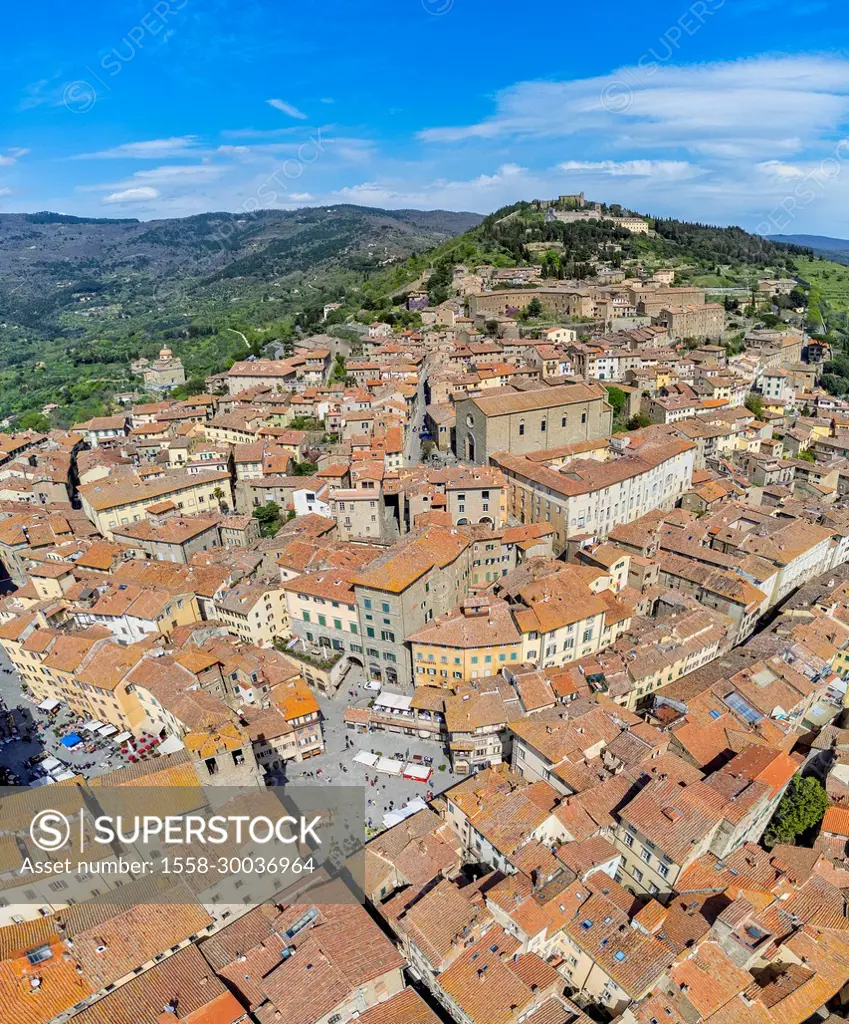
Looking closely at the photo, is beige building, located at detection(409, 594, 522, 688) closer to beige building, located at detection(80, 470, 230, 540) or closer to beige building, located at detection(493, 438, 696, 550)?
beige building, located at detection(493, 438, 696, 550)

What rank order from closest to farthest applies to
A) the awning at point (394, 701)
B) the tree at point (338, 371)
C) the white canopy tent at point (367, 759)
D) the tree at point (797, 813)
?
the tree at point (797, 813), the white canopy tent at point (367, 759), the awning at point (394, 701), the tree at point (338, 371)

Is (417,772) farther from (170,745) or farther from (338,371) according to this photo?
(338,371)

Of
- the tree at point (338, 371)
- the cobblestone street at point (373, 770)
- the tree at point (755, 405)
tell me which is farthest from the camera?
the tree at point (338, 371)

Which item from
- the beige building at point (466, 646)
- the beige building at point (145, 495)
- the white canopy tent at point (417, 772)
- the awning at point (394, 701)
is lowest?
the white canopy tent at point (417, 772)

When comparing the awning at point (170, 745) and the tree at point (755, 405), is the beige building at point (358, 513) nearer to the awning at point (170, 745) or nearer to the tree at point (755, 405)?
the awning at point (170, 745)

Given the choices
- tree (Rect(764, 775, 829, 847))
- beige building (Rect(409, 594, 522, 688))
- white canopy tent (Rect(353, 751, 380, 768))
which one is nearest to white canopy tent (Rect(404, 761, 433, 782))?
white canopy tent (Rect(353, 751, 380, 768))

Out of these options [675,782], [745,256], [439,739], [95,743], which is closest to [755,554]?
[675,782]

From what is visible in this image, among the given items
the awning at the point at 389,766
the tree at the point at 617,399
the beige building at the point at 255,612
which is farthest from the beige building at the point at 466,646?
the tree at the point at 617,399
